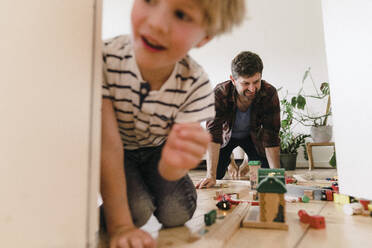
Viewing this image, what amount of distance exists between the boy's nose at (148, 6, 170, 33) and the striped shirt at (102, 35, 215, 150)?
0.50ft

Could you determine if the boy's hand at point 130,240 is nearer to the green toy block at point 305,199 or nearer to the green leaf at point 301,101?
the green toy block at point 305,199

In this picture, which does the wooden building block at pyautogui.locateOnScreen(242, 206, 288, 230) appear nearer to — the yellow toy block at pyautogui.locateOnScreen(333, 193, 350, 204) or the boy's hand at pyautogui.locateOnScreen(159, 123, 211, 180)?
the boy's hand at pyautogui.locateOnScreen(159, 123, 211, 180)

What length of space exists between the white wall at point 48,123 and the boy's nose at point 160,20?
98 millimetres

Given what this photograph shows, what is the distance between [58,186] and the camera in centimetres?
40

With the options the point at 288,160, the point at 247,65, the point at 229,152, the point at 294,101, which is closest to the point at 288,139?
the point at 288,160

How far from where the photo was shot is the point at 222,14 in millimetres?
550

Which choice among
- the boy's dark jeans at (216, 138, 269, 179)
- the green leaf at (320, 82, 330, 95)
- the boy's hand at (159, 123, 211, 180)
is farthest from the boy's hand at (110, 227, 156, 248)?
the green leaf at (320, 82, 330, 95)

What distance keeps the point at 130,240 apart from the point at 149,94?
304 millimetres

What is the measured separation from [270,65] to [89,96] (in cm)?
313

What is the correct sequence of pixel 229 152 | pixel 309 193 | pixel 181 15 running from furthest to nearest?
pixel 229 152 → pixel 309 193 → pixel 181 15

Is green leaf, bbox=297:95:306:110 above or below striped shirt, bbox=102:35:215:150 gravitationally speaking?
above

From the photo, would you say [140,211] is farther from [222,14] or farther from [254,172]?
[254,172]

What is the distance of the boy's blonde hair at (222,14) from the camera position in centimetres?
52

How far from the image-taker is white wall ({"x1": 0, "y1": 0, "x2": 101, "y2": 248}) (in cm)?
35
